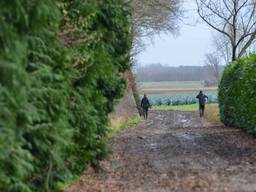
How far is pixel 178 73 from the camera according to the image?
106062mm

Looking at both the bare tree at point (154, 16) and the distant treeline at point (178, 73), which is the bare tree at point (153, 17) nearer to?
the bare tree at point (154, 16)

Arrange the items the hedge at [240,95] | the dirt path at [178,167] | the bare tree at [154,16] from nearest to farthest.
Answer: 1. the dirt path at [178,167]
2. the hedge at [240,95]
3. the bare tree at [154,16]

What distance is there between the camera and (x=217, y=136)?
20234 millimetres

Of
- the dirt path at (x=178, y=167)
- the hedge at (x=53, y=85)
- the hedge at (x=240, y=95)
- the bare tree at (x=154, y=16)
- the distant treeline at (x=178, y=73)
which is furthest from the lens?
the distant treeline at (x=178, y=73)

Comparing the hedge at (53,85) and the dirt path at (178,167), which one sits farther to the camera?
the dirt path at (178,167)

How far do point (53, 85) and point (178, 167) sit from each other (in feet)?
19.6

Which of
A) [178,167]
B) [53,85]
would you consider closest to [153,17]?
[178,167]

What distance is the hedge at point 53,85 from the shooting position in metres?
5.25

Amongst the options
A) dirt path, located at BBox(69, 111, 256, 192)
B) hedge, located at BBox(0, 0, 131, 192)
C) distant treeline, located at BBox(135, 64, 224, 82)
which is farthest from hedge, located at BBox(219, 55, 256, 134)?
distant treeline, located at BBox(135, 64, 224, 82)

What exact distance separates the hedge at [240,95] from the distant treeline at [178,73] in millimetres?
65611

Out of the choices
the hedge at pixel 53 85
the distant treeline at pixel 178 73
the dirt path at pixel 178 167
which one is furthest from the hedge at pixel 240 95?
the distant treeline at pixel 178 73

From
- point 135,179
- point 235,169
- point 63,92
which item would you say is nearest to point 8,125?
point 63,92

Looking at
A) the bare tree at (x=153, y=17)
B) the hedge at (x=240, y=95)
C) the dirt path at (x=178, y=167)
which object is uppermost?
the bare tree at (x=153, y=17)

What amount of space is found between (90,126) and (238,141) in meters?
9.42
